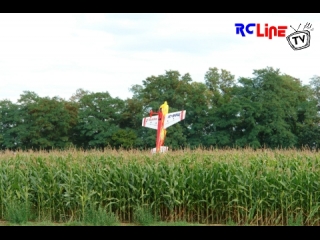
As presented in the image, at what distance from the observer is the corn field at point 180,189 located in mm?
11734

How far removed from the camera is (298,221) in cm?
1134

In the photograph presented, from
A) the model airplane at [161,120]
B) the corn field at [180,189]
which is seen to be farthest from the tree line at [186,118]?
the corn field at [180,189]

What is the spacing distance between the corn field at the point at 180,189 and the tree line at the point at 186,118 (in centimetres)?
2873

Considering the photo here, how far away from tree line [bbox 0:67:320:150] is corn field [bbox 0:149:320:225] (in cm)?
2873

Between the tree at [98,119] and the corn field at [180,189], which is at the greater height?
the tree at [98,119]

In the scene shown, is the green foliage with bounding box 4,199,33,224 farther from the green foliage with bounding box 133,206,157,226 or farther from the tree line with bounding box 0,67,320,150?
the tree line with bounding box 0,67,320,150

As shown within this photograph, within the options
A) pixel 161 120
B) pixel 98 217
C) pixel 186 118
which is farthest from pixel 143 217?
pixel 186 118

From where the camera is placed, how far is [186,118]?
44969 millimetres

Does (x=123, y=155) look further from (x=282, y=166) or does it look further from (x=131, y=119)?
(x=131, y=119)

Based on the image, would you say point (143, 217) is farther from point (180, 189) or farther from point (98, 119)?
point (98, 119)

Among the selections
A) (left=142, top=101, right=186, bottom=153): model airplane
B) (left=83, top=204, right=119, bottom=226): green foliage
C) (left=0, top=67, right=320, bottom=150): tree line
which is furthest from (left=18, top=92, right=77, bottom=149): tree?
(left=83, top=204, right=119, bottom=226): green foliage

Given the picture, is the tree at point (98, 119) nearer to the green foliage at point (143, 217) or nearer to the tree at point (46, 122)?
the tree at point (46, 122)

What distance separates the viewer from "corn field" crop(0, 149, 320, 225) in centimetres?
1173

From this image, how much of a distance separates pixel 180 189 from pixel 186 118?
3304cm
